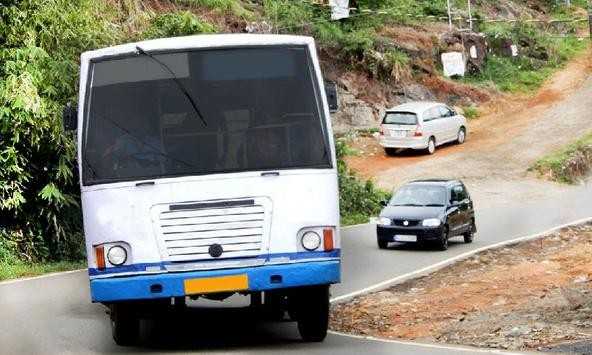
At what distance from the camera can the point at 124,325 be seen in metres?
14.4

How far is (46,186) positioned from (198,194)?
12.9 metres

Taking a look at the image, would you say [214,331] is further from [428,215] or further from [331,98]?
[428,215]

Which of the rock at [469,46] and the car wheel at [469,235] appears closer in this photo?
the car wheel at [469,235]

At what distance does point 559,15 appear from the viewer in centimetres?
6588

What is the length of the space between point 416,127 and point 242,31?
7291 mm

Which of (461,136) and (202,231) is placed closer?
(202,231)

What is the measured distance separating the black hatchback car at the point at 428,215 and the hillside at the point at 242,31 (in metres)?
6.40

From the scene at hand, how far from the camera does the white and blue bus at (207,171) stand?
13.0 metres

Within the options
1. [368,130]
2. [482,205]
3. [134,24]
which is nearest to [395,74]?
[368,130]

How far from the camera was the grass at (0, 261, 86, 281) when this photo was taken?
80.1ft

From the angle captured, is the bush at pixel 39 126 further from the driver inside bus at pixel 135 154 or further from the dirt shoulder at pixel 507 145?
the dirt shoulder at pixel 507 145

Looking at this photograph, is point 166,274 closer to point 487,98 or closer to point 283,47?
point 283,47

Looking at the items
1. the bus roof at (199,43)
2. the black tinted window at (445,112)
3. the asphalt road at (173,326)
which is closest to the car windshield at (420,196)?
the asphalt road at (173,326)

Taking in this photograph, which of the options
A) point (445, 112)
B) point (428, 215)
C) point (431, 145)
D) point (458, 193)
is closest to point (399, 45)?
point (445, 112)
